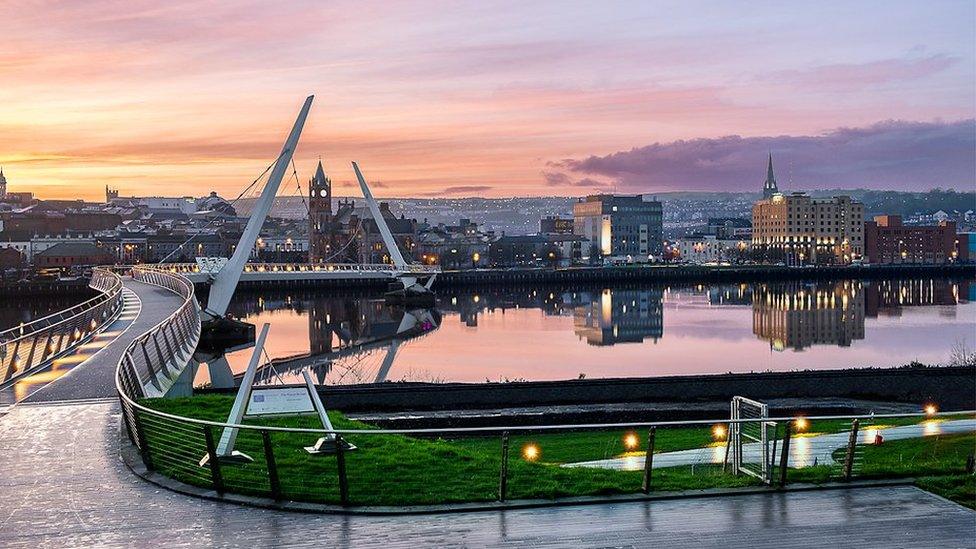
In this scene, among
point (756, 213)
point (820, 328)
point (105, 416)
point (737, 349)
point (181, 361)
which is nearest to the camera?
point (105, 416)

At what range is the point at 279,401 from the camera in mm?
12492

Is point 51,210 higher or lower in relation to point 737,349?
higher

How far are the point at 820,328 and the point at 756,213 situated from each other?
123753 mm

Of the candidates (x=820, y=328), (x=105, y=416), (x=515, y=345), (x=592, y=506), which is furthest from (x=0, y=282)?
(x=592, y=506)

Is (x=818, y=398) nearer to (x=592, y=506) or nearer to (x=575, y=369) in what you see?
(x=575, y=369)

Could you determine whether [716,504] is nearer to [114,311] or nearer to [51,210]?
[114,311]

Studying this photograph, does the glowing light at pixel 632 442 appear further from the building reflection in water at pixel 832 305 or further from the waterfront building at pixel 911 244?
the waterfront building at pixel 911 244

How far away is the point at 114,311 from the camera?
26.8 m

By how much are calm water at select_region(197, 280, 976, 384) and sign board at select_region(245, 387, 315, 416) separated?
21.7 m

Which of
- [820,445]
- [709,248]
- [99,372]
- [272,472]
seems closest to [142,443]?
[272,472]

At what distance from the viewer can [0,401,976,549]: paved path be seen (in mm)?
6973

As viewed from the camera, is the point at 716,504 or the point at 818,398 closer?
the point at 716,504

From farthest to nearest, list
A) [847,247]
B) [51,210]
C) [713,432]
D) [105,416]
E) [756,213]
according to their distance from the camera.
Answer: [51,210]
[756,213]
[847,247]
[105,416]
[713,432]

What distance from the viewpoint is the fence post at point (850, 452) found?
27.5 ft
